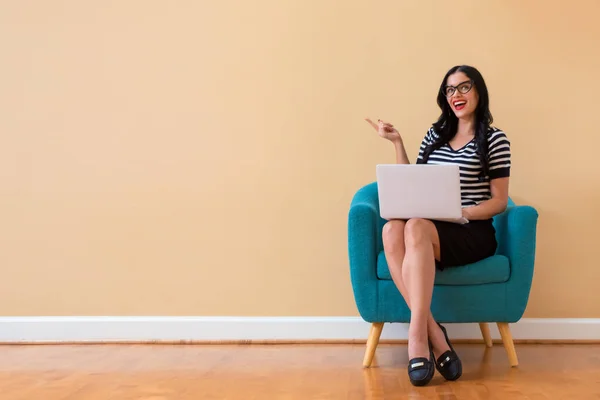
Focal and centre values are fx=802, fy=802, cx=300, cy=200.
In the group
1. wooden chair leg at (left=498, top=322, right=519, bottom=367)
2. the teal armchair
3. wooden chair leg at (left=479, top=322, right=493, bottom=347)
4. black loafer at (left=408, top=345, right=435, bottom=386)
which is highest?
the teal armchair

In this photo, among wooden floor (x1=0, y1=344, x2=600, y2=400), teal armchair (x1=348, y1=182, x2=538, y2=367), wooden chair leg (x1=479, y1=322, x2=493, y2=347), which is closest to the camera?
wooden floor (x1=0, y1=344, x2=600, y2=400)

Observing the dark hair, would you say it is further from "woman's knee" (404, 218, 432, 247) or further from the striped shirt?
"woman's knee" (404, 218, 432, 247)

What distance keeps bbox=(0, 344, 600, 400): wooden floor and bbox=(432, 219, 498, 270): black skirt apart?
434mm

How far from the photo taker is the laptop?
3002mm

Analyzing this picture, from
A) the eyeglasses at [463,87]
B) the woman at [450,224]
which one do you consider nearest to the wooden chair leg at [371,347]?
the woman at [450,224]

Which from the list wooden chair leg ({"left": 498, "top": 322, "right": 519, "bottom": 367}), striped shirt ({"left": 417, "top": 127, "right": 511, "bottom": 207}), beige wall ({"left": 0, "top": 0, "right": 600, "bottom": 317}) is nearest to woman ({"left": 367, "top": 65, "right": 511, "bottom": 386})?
striped shirt ({"left": 417, "top": 127, "right": 511, "bottom": 207})

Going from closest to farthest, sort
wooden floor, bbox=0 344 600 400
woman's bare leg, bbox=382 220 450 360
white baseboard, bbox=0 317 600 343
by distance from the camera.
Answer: wooden floor, bbox=0 344 600 400 → woman's bare leg, bbox=382 220 450 360 → white baseboard, bbox=0 317 600 343

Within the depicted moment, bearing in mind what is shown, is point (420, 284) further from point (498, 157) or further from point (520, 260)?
point (498, 157)

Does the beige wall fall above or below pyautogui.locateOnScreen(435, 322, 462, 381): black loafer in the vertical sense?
above

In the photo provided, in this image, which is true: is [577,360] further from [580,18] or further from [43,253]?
[43,253]

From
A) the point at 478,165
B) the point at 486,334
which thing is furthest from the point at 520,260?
the point at 486,334

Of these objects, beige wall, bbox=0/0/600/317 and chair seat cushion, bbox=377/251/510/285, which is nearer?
chair seat cushion, bbox=377/251/510/285

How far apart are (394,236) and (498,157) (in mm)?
593

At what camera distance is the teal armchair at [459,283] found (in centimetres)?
314
